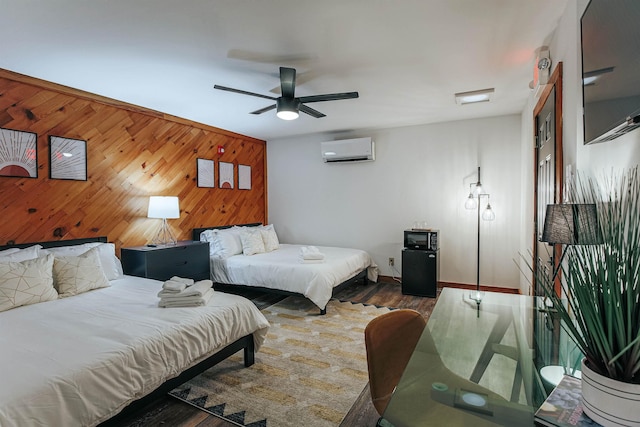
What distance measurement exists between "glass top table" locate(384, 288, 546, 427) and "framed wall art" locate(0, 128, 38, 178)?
3.75 metres

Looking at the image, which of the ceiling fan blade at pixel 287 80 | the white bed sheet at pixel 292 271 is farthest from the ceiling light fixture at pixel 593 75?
the white bed sheet at pixel 292 271

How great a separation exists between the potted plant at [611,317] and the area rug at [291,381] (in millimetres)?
1571

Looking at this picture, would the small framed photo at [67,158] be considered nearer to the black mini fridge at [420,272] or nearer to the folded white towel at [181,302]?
the folded white towel at [181,302]

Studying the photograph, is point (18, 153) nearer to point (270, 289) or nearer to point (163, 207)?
point (163, 207)

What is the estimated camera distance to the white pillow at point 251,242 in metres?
4.86

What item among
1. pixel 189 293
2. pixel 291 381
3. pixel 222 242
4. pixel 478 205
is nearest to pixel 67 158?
pixel 222 242

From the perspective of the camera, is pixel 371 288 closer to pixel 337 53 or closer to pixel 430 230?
pixel 430 230

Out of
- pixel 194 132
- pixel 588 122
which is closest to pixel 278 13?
pixel 588 122

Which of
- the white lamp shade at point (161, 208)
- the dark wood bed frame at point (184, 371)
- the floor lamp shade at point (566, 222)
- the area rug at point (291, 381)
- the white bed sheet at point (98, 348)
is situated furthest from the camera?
the white lamp shade at point (161, 208)

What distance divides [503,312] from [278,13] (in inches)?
97.0

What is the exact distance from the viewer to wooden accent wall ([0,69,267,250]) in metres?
3.11

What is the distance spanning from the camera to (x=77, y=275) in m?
2.79

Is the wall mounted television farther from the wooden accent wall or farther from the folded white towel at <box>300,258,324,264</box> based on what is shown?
the wooden accent wall

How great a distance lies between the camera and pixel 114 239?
12.8 feet
